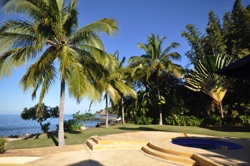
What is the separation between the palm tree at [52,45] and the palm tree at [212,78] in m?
10.6

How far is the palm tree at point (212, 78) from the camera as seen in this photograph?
16828 millimetres

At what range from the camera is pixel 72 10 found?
1009cm

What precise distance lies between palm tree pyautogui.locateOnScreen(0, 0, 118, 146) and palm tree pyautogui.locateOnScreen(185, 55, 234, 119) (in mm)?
10573

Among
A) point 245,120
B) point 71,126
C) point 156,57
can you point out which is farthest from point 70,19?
point 245,120

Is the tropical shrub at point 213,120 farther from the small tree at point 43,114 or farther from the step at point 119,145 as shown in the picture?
the small tree at point 43,114

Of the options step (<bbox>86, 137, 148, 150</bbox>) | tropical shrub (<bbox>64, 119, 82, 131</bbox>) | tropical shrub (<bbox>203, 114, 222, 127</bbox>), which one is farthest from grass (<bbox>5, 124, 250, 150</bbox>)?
tropical shrub (<bbox>203, 114, 222, 127</bbox>)

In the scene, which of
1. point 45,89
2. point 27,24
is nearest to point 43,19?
point 27,24

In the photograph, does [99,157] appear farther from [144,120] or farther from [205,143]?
[144,120]

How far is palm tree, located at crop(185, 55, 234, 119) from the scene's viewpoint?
55.2 feet

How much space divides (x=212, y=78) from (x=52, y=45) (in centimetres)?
1369

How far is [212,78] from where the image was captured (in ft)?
57.7

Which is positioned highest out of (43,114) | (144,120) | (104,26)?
(104,26)

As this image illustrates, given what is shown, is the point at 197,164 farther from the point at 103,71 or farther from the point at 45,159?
the point at 103,71

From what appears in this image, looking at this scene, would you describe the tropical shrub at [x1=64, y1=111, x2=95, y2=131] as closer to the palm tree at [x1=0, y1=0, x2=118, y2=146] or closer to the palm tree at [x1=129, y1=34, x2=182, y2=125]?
the palm tree at [x1=129, y1=34, x2=182, y2=125]
